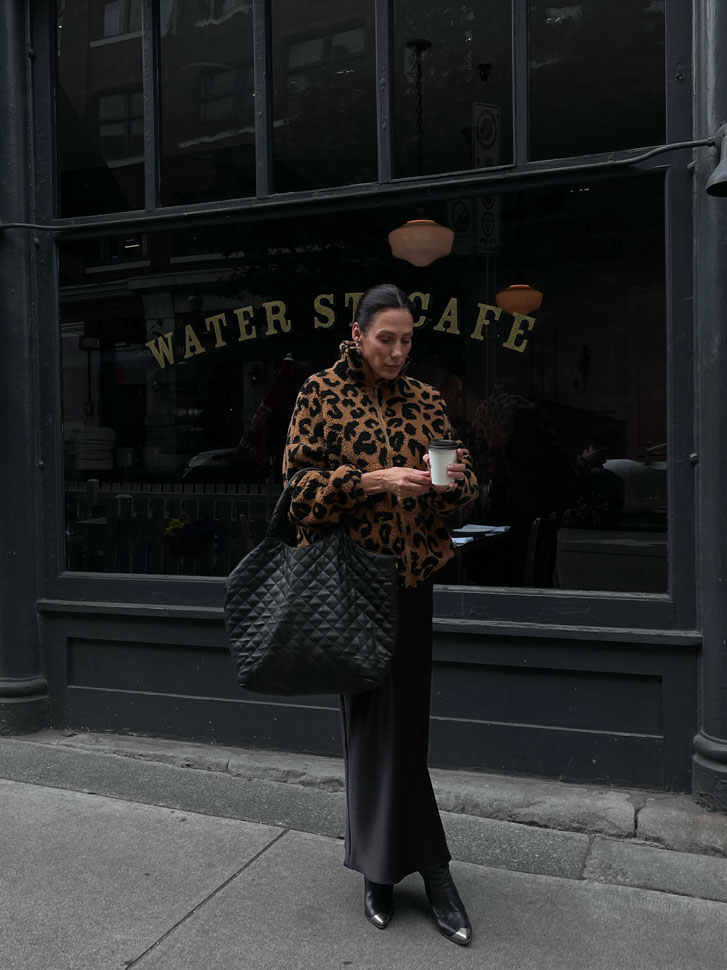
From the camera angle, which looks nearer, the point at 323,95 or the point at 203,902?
the point at 203,902

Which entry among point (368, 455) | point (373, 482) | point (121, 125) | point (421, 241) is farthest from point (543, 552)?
point (121, 125)

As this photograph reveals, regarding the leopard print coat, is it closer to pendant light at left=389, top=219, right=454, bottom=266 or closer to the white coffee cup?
the white coffee cup

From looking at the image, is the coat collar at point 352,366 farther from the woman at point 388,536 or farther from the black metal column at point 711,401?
the black metal column at point 711,401

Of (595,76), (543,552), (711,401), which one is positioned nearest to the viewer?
(711,401)

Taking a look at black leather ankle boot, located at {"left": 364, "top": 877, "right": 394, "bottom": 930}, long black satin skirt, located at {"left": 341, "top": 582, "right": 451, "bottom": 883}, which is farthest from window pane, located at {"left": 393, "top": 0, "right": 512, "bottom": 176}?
black leather ankle boot, located at {"left": 364, "top": 877, "right": 394, "bottom": 930}

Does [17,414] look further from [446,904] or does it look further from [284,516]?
[446,904]

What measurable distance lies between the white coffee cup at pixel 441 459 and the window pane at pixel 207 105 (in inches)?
102

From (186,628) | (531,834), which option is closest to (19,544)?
(186,628)

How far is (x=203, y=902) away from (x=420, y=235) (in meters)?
2.96

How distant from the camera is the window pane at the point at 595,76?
403cm

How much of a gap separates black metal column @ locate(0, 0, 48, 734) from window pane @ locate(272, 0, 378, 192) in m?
1.30

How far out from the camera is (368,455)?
2910 mm

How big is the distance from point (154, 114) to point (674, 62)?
2.49 meters

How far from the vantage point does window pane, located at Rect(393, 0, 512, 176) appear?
4.30m
